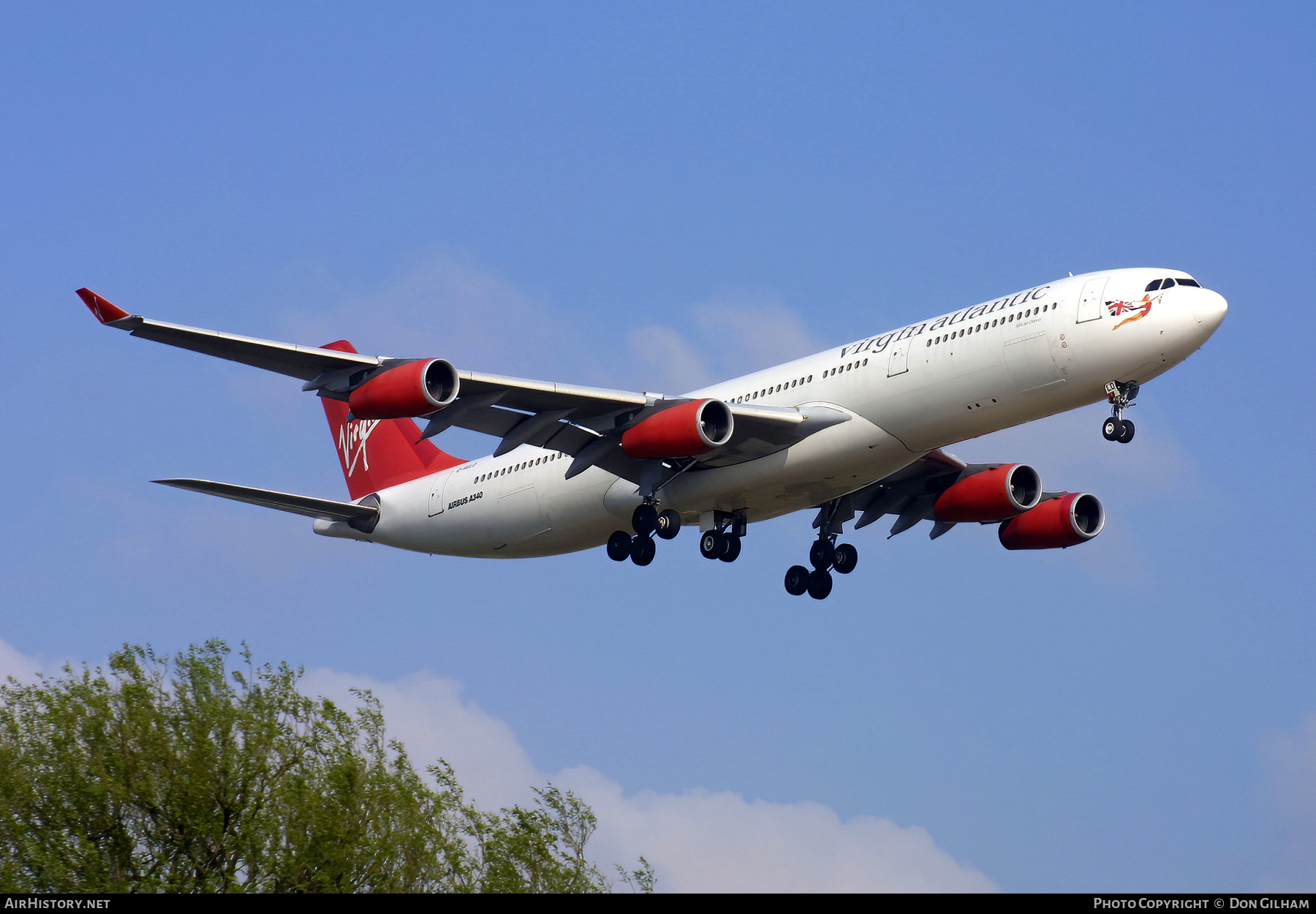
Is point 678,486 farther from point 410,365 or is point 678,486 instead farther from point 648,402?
point 410,365

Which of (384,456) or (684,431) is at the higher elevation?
(384,456)

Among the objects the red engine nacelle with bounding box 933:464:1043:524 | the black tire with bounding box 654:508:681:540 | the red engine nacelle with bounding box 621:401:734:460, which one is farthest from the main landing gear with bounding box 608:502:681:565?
the red engine nacelle with bounding box 933:464:1043:524

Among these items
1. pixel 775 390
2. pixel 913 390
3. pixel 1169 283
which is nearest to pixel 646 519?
pixel 775 390

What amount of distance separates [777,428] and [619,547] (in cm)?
651

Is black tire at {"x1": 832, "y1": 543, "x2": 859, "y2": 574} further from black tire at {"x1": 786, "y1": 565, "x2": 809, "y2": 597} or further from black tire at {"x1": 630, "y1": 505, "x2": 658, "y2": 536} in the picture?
black tire at {"x1": 630, "y1": 505, "x2": 658, "y2": 536}

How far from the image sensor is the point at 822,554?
43812 millimetres

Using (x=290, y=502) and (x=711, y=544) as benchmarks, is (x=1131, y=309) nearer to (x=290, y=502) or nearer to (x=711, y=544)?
(x=711, y=544)

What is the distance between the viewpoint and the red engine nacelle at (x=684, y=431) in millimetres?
35750

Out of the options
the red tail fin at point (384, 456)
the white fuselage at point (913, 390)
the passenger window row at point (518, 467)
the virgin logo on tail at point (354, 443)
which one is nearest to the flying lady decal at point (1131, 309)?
the white fuselage at point (913, 390)

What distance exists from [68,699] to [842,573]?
20.7 m

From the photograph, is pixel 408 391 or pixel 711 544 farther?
pixel 711 544

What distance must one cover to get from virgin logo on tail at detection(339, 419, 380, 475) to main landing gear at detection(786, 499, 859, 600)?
14317 mm

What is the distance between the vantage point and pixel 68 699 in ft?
112
